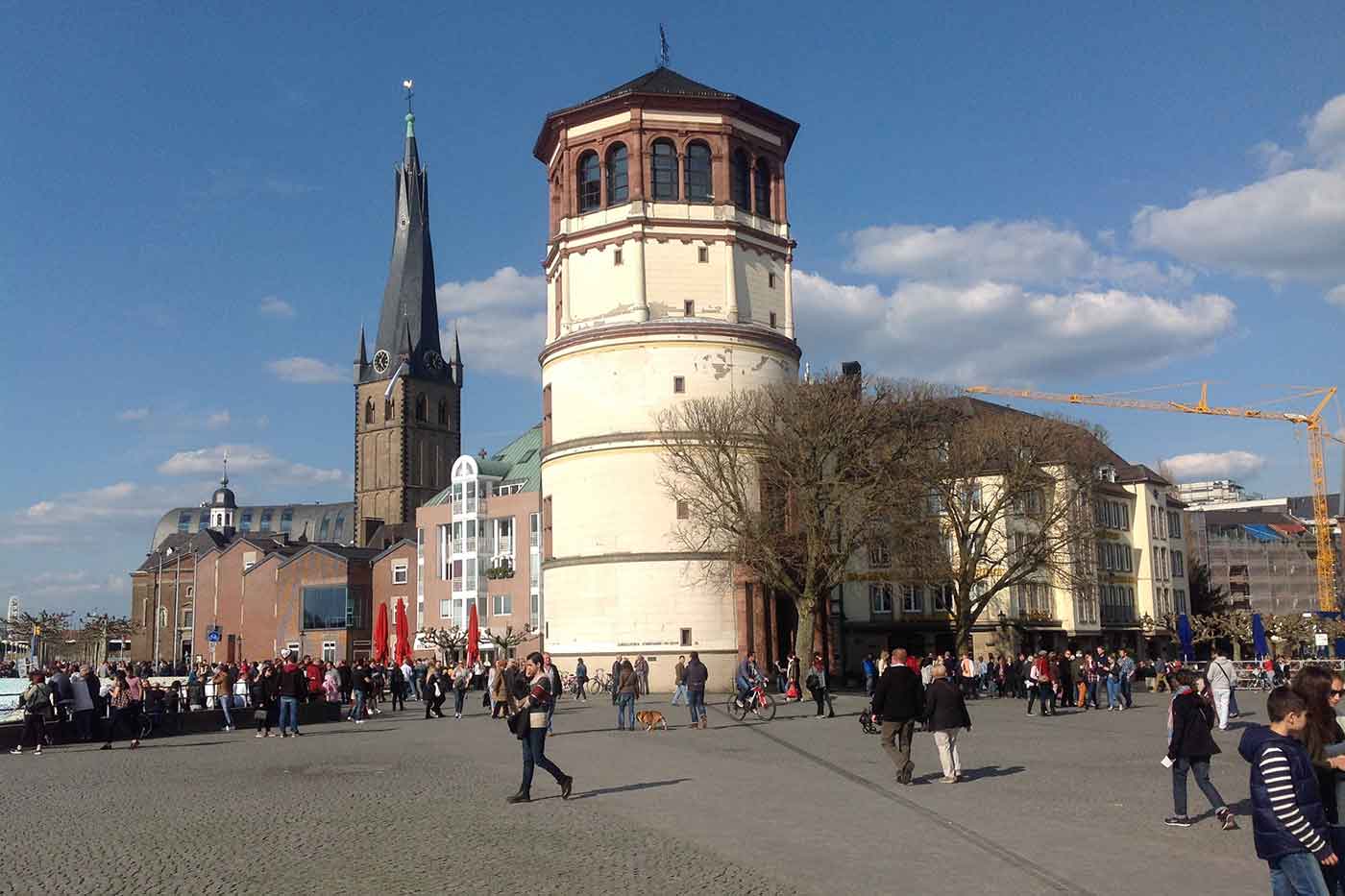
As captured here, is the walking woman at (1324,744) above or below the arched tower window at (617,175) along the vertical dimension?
below

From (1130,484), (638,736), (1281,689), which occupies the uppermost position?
(1130,484)

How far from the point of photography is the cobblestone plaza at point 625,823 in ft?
36.1

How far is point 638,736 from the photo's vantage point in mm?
27922

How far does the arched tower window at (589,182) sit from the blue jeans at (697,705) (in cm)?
2629

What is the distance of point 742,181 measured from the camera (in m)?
52.2

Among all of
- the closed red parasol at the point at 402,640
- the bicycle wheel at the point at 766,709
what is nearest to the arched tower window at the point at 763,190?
the closed red parasol at the point at 402,640

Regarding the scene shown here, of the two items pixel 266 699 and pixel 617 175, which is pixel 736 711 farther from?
pixel 617 175

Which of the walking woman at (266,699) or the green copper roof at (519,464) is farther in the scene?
the green copper roof at (519,464)

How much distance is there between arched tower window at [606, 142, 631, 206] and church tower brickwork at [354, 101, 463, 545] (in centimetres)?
9143

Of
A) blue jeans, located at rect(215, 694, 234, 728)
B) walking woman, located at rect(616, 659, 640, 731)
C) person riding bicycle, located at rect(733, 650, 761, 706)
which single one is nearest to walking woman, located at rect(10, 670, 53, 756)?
blue jeans, located at rect(215, 694, 234, 728)

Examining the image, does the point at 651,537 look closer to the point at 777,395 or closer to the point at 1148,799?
the point at 777,395

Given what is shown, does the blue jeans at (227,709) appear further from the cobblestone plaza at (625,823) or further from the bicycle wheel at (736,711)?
the bicycle wheel at (736,711)

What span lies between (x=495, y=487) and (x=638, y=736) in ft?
180

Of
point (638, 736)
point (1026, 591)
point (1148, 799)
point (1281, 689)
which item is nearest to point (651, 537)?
point (638, 736)
